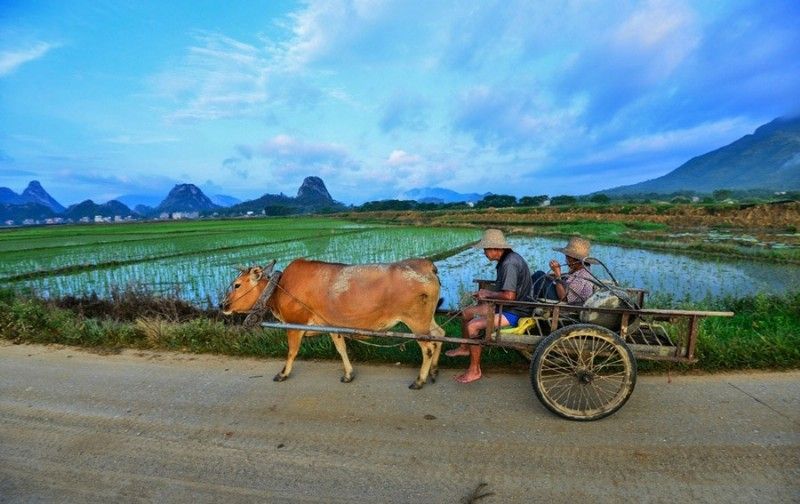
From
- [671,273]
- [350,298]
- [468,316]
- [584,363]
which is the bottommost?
[671,273]

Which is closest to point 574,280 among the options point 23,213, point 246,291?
point 246,291

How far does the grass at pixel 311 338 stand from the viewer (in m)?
4.46

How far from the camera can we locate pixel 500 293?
4.05 meters

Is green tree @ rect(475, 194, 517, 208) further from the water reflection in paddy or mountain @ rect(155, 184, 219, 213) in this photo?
mountain @ rect(155, 184, 219, 213)

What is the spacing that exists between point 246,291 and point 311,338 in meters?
1.23

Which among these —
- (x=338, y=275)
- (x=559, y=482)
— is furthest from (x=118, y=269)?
(x=559, y=482)

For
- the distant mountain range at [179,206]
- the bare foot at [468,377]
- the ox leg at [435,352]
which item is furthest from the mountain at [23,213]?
the bare foot at [468,377]

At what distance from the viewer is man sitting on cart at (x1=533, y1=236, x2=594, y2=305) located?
166 inches

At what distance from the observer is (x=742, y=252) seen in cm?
1378

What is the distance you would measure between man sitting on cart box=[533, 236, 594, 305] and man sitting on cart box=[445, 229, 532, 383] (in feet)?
0.89

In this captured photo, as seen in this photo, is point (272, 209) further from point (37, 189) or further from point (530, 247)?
point (37, 189)

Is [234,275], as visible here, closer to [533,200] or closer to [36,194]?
[533,200]

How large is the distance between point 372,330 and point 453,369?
1164mm

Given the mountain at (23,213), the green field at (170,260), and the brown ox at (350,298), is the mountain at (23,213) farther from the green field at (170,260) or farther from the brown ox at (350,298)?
the brown ox at (350,298)
